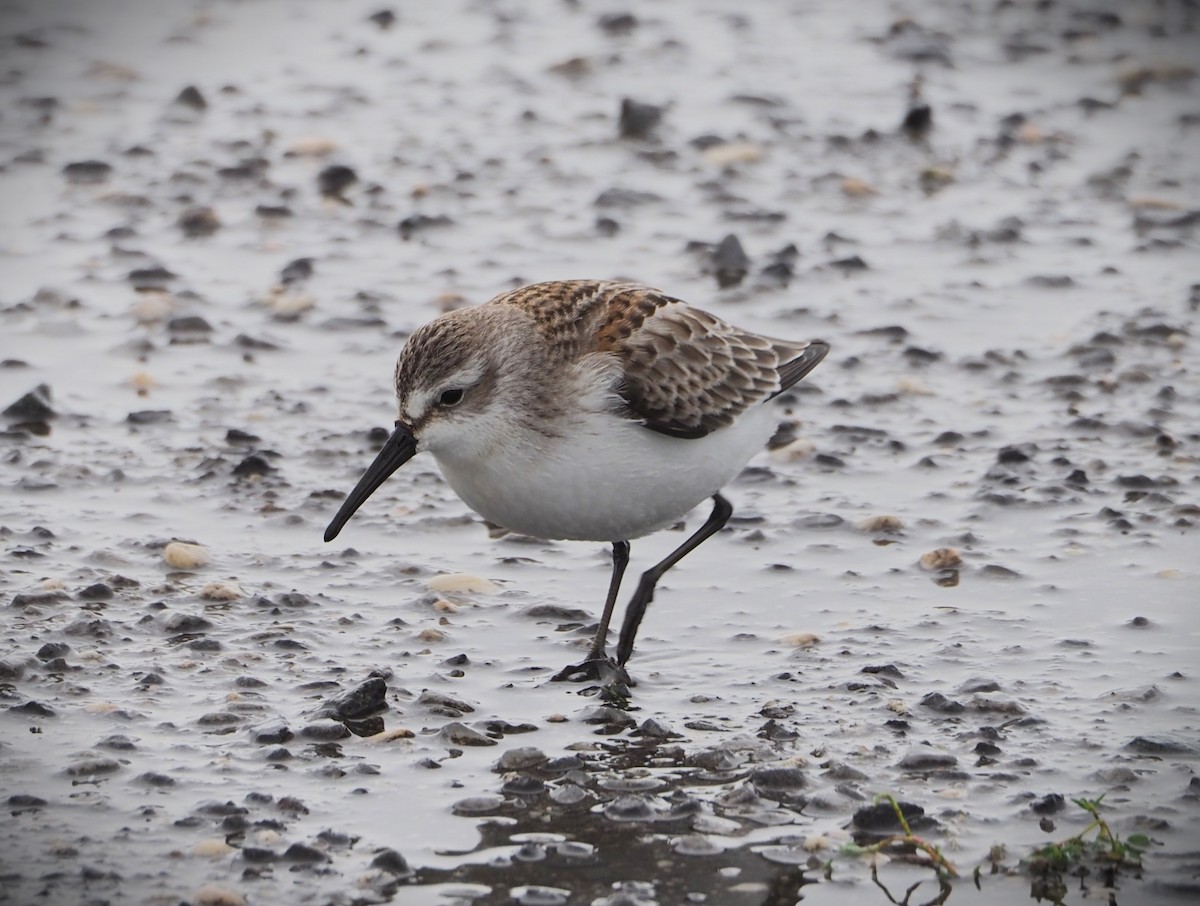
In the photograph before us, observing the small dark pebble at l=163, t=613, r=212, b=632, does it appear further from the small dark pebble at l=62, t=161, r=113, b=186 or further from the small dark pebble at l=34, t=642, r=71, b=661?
the small dark pebble at l=62, t=161, r=113, b=186

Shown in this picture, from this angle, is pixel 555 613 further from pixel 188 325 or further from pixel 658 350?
pixel 188 325

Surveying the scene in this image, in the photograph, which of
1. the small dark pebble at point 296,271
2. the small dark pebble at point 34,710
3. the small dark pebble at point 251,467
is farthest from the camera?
the small dark pebble at point 296,271

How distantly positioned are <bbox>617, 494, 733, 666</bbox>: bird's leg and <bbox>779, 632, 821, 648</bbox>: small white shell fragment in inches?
23.3

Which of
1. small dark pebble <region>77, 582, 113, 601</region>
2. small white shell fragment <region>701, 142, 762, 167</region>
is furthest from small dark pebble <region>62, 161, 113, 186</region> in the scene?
small dark pebble <region>77, 582, 113, 601</region>

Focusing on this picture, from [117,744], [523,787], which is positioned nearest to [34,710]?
[117,744]

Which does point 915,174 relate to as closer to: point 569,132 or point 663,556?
point 569,132

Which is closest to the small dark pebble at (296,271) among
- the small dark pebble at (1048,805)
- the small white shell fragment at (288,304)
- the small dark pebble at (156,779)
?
the small white shell fragment at (288,304)

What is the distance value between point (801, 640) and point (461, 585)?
1.56 metres

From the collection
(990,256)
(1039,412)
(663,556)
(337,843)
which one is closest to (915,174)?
(990,256)

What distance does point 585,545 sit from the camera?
8.26 metres

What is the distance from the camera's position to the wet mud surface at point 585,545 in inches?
219

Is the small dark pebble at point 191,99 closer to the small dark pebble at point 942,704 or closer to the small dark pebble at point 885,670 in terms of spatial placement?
the small dark pebble at point 885,670

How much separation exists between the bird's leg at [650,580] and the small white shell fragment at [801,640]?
593 mm

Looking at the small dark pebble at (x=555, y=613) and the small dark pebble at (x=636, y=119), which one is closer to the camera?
the small dark pebble at (x=555, y=613)
